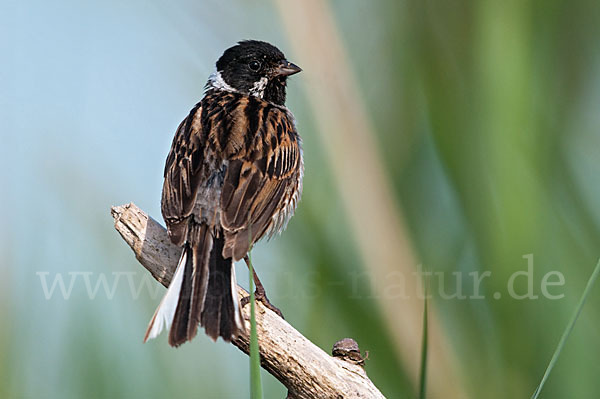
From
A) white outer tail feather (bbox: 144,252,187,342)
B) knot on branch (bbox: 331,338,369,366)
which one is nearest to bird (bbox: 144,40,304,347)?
white outer tail feather (bbox: 144,252,187,342)

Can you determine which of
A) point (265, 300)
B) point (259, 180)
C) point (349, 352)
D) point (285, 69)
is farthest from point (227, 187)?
point (285, 69)

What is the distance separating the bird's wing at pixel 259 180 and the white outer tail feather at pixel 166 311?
0.59 ft

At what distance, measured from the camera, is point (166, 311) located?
165cm

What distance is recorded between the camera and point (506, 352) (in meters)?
1.79

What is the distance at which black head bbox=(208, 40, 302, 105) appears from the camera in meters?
2.91

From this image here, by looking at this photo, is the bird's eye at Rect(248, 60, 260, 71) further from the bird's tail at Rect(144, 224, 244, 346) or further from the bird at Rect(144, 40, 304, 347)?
the bird's tail at Rect(144, 224, 244, 346)

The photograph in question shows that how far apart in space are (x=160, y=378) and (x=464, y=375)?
2.95 ft

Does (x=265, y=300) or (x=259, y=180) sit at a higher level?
(x=259, y=180)

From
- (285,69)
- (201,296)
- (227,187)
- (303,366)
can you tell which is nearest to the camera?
(303,366)

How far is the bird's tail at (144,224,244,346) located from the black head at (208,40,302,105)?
43.7 inches

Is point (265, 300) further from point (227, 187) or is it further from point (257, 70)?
point (257, 70)

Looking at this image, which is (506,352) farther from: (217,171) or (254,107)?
(254,107)

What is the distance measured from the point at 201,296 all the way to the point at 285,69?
4.57 ft

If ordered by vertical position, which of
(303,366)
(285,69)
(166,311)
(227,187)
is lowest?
(303,366)
